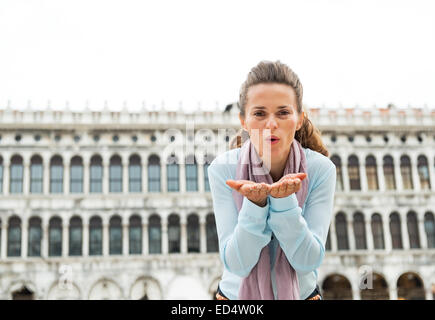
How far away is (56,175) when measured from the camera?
28.5 metres

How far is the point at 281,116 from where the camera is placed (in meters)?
2.39

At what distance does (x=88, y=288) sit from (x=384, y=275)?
14.3 meters

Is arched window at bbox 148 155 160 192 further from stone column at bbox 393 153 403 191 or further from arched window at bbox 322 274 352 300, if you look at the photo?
stone column at bbox 393 153 403 191

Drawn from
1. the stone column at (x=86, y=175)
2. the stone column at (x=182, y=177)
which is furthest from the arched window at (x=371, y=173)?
the stone column at (x=86, y=175)

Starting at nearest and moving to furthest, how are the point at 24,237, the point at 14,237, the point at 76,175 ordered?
1. the point at 24,237
2. the point at 14,237
3. the point at 76,175

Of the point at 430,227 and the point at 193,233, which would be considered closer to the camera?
the point at 193,233

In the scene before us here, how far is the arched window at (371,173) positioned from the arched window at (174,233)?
10202 mm

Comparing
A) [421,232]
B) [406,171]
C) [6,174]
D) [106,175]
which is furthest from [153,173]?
[421,232]

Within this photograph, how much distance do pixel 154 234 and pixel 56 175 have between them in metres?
5.65

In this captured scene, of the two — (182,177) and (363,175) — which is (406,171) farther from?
(182,177)

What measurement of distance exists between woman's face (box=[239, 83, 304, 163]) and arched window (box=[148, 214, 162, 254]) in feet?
86.3

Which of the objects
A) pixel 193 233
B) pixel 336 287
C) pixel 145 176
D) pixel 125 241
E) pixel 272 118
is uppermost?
pixel 145 176

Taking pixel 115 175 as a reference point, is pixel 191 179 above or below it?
below

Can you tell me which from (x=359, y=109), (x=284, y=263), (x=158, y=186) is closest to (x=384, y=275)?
(x=359, y=109)
